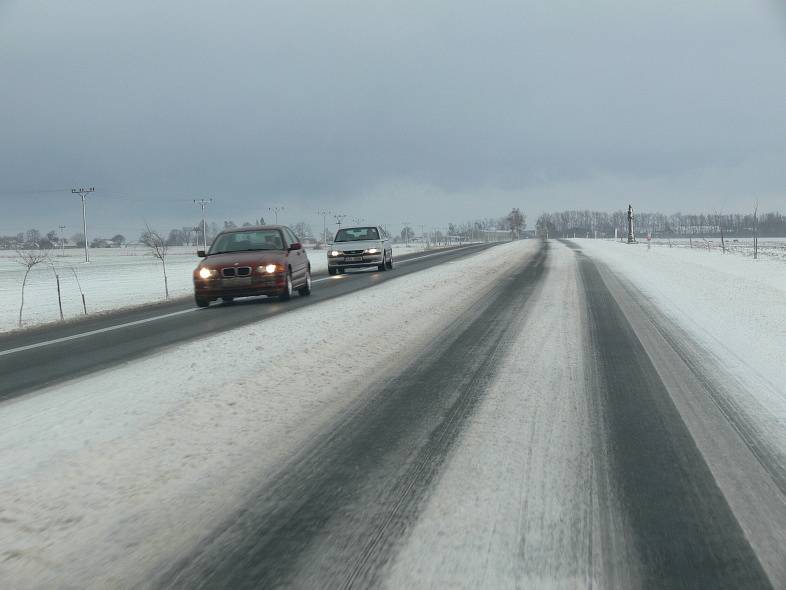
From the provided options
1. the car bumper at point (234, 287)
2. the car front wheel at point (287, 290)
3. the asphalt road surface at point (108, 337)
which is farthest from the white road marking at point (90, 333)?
the car front wheel at point (287, 290)

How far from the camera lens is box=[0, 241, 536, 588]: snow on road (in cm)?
302

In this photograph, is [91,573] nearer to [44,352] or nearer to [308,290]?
[44,352]

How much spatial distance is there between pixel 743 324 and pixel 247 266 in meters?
9.59

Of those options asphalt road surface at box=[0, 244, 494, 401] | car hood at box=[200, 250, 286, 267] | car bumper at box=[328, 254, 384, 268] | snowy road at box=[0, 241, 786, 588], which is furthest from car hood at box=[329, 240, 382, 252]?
snowy road at box=[0, 241, 786, 588]

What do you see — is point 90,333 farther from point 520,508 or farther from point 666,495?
point 666,495

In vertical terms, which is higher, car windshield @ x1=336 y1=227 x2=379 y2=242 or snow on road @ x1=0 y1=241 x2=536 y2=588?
car windshield @ x1=336 y1=227 x2=379 y2=242

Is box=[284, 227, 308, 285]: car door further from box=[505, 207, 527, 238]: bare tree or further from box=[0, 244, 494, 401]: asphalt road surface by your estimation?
box=[505, 207, 527, 238]: bare tree

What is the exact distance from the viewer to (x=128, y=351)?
9.08 metres

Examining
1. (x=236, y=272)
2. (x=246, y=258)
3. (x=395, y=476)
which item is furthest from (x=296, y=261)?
(x=395, y=476)

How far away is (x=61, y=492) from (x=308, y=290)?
13.6 metres

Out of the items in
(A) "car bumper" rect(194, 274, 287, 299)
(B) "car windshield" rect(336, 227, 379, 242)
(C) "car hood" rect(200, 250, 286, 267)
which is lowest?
(A) "car bumper" rect(194, 274, 287, 299)

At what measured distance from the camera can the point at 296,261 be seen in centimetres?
1627

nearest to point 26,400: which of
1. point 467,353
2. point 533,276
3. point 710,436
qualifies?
point 467,353

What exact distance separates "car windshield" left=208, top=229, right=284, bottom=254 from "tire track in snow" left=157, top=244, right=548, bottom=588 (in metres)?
10.1
